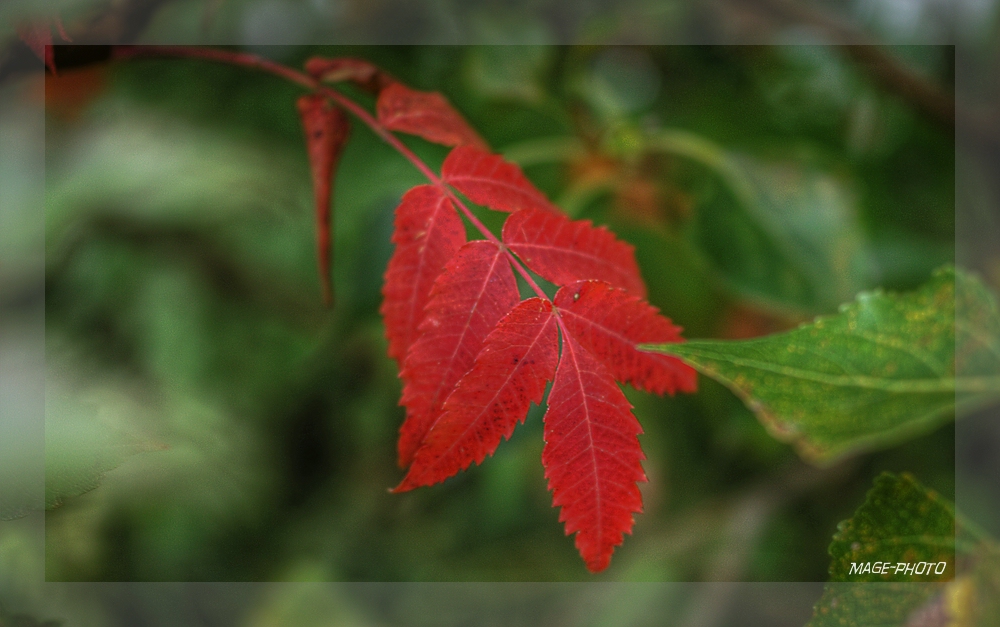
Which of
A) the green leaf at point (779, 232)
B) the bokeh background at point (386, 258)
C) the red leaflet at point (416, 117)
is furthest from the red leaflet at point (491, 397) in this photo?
the green leaf at point (779, 232)

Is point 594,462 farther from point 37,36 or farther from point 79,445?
point 37,36

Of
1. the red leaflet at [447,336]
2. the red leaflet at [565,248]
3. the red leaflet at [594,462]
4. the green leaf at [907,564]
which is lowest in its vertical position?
the green leaf at [907,564]

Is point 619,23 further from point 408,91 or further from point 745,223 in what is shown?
point 408,91

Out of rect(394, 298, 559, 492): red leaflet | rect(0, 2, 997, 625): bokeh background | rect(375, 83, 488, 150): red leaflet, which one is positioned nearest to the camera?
rect(394, 298, 559, 492): red leaflet

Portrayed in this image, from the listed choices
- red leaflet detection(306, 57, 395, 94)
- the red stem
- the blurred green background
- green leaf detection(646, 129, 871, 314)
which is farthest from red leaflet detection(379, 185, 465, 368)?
green leaf detection(646, 129, 871, 314)

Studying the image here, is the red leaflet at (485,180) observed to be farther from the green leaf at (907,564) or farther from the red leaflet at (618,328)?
the green leaf at (907,564)

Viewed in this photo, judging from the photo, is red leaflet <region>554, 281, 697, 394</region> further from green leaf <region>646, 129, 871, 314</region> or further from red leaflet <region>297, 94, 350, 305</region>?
green leaf <region>646, 129, 871, 314</region>

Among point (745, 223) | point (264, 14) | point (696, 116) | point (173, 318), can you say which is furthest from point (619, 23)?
point (173, 318)
